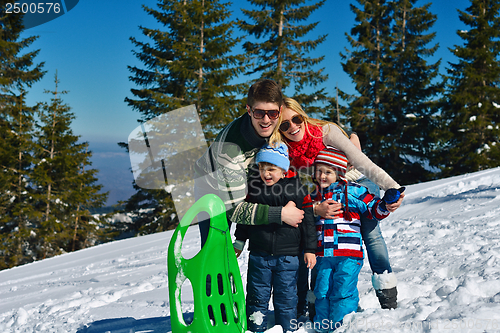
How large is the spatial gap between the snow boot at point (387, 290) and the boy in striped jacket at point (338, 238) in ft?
0.64

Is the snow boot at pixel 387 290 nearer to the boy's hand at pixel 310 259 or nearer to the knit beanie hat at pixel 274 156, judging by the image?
the boy's hand at pixel 310 259

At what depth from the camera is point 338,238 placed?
2.31 meters

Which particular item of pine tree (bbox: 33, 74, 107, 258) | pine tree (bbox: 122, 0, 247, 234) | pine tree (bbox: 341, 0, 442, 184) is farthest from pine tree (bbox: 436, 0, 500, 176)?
pine tree (bbox: 33, 74, 107, 258)

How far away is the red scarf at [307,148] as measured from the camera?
7.77 ft

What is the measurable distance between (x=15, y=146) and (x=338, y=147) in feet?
54.6

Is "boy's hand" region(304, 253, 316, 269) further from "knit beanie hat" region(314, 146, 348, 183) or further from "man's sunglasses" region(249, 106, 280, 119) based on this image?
"man's sunglasses" region(249, 106, 280, 119)

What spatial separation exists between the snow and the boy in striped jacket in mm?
168

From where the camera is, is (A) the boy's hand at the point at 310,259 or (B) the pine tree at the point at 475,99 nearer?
(A) the boy's hand at the point at 310,259

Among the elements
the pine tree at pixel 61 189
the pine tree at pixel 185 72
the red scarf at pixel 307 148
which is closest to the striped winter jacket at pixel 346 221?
the red scarf at pixel 307 148

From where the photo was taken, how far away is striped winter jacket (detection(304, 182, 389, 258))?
2.27m

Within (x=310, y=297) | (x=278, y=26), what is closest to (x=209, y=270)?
(x=310, y=297)

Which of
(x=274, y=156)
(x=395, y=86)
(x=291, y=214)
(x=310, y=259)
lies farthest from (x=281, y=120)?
(x=395, y=86)

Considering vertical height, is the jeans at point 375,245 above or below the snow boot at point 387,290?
above

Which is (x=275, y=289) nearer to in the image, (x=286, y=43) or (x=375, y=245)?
(x=375, y=245)
